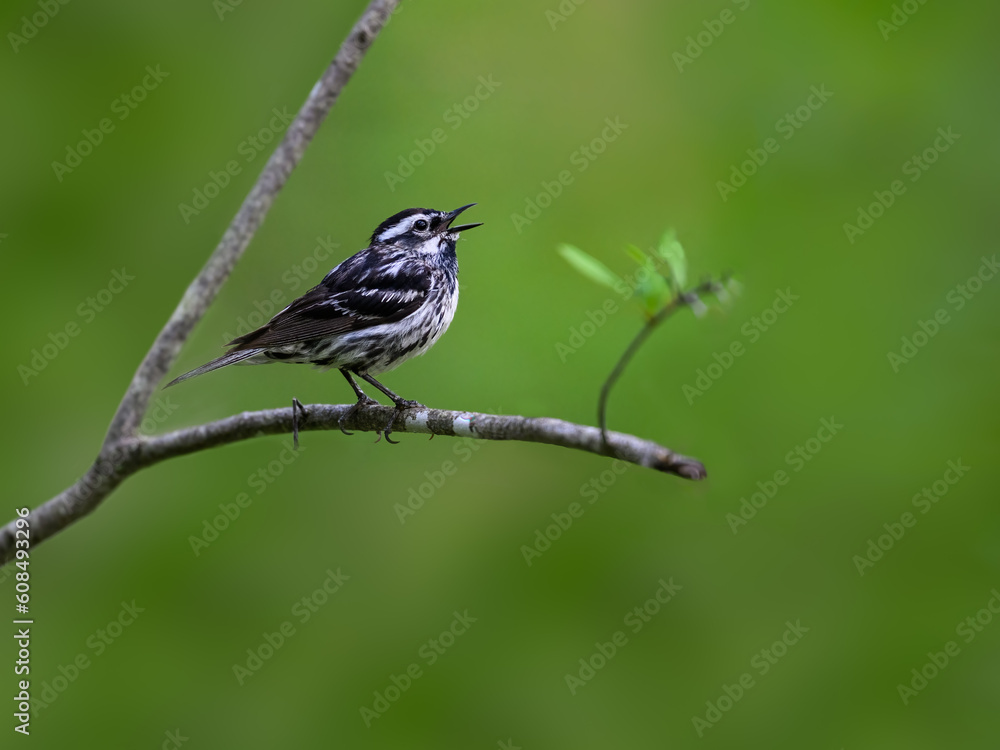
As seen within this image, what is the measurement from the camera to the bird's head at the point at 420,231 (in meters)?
5.55

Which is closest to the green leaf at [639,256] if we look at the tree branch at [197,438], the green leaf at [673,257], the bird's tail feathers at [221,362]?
the green leaf at [673,257]

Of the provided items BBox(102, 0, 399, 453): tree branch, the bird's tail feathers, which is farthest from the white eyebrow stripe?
BBox(102, 0, 399, 453): tree branch

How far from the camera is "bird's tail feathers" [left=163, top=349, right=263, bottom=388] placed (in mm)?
4450

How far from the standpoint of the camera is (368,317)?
5008 mm

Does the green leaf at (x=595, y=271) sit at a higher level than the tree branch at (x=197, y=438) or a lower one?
higher

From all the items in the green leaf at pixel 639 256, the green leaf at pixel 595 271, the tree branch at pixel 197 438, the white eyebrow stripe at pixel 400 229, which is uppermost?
the green leaf at pixel 639 256

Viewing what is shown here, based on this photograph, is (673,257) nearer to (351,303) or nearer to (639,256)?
(639,256)

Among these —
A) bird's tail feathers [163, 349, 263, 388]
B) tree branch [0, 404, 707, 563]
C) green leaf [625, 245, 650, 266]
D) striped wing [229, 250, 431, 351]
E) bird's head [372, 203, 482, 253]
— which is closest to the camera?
green leaf [625, 245, 650, 266]

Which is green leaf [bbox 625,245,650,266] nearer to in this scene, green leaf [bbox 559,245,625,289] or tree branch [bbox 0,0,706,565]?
green leaf [bbox 559,245,625,289]

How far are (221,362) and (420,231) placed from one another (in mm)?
1589

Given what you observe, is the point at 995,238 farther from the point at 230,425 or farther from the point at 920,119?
the point at 230,425

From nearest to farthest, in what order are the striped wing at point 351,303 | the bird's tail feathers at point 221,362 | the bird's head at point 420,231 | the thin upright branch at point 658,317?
the thin upright branch at point 658,317
the bird's tail feathers at point 221,362
the striped wing at point 351,303
the bird's head at point 420,231

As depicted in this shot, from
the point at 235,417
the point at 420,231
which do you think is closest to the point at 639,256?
A: the point at 235,417

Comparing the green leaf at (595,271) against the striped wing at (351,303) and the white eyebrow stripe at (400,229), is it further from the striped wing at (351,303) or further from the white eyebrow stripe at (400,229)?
the white eyebrow stripe at (400,229)
